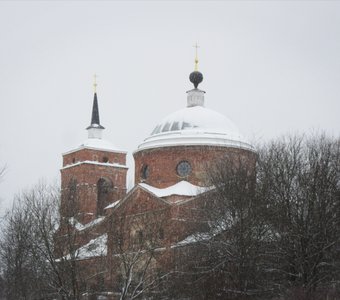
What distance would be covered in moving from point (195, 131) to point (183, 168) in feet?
8.71

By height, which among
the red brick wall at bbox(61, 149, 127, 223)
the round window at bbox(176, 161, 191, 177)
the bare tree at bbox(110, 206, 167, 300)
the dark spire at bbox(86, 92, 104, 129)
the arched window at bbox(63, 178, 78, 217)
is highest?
the dark spire at bbox(86, 92, 104, 129)

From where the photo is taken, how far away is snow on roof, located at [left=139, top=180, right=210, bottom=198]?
153ft

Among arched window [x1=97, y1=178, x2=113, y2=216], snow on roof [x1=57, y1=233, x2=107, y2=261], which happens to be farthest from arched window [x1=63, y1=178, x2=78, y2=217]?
arched window [x1=97, y1=178, x2=113, y2=216]

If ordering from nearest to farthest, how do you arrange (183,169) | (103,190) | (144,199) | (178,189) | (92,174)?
1. (144,199)
2. (178,189)
3. (183,169)
4. (92,174)
5. (103,190)

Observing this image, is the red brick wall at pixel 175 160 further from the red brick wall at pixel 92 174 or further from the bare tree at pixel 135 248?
the bare tree at pixel 135 248

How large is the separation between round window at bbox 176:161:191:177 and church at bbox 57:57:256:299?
7 centimetres

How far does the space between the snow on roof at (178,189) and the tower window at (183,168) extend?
2.17 feet

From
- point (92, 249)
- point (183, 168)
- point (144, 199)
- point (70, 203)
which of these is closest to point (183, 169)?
point (183, 168)

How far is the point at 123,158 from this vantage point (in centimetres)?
6056

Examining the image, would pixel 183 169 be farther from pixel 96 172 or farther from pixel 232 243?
pixel 232 243

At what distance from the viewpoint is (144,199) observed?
46.3m

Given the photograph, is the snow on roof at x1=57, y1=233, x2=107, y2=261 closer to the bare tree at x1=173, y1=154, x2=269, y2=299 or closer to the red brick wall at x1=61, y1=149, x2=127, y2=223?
the bare tree at x1=173, y1=154, x2=269, y2=299

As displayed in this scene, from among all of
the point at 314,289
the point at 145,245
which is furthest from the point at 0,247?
the point at 314,289

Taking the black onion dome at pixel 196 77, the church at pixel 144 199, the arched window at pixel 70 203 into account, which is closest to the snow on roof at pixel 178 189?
the church at pixel 144 199
